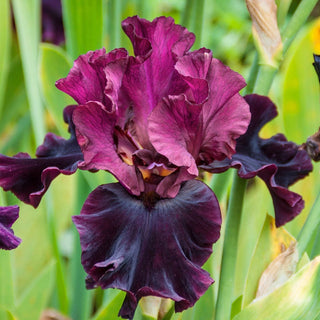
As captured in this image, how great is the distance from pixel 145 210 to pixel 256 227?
0.40 m

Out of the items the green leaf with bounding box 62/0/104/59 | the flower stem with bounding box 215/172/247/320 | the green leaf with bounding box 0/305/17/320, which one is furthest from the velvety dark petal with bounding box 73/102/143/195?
the green leaf with bounding box 62/0/104/59

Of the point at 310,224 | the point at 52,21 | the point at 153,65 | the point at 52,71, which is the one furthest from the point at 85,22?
the point at 52,21

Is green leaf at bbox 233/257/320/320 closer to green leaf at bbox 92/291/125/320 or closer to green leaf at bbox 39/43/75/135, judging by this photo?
green leaf at bbox 92/291/125/320

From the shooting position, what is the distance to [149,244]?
1.60ft

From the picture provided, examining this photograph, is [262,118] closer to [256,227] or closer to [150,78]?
[150,78]

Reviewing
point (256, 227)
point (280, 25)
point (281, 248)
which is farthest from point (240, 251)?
point (280, 25)

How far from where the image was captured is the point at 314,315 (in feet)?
1.92

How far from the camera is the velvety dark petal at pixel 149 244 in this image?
1.58ft

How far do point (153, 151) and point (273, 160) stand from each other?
126 mm

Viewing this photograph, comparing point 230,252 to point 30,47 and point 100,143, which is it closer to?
point 100,143

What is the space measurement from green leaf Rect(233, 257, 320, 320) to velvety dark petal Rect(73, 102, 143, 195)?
0.52 feet

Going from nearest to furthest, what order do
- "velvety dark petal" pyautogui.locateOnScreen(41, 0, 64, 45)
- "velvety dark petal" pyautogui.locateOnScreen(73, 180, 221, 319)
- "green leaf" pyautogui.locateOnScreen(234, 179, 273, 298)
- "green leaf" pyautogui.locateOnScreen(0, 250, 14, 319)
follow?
"velvety dark petal" pyautogui.locateOnScreen(73, 180, 221, 319), "green leaf" pyautogui.locateOnScreen(0, 250, 14, 319), "green leaf" pyautogui.locateOnScreen(234, 179, 273, 298), "velvety dark petal" pyautogui.locateOnScreen(41, 0, 64, 45)

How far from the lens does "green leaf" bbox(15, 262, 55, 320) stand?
32.6 inches

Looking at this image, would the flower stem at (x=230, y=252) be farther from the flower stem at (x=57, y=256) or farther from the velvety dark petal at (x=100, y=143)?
the flower stem at (x=57, y=256)
